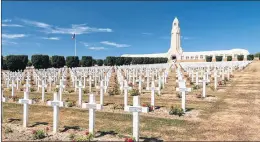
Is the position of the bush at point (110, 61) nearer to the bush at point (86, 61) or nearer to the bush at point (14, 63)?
the bush at point (86, 61)

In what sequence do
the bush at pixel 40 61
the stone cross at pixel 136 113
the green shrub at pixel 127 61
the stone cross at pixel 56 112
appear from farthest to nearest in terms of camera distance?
the green shrub at pixel 127 61
the bush at pixel 40 61
the stone cross at pixel 56 112
the stone cross at pixel 136 113

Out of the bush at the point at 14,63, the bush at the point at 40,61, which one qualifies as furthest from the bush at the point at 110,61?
the bush at the point at 14,63

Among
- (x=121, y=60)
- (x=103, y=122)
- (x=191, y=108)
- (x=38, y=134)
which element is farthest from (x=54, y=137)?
(x=121, y=60)

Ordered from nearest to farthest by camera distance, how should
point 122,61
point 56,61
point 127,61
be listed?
point 56,61 → point 122,61 → point 127,61

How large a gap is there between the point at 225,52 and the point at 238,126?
468 ft

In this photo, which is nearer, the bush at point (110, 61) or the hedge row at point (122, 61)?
the bush at point (110, 61)

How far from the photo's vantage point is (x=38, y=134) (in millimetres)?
8602

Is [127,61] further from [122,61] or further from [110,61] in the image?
[110,61]

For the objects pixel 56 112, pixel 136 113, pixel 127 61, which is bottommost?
pixel 56 112

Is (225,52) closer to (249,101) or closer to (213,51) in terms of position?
(213,51)

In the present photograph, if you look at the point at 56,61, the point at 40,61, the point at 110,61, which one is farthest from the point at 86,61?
the point at 40,61

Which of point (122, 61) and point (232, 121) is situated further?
point (122, 61)

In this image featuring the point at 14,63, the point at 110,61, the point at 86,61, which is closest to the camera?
the point at 14,63

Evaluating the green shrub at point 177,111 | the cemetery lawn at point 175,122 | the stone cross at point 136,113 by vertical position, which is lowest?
the cemetery lawn at point 175,122
